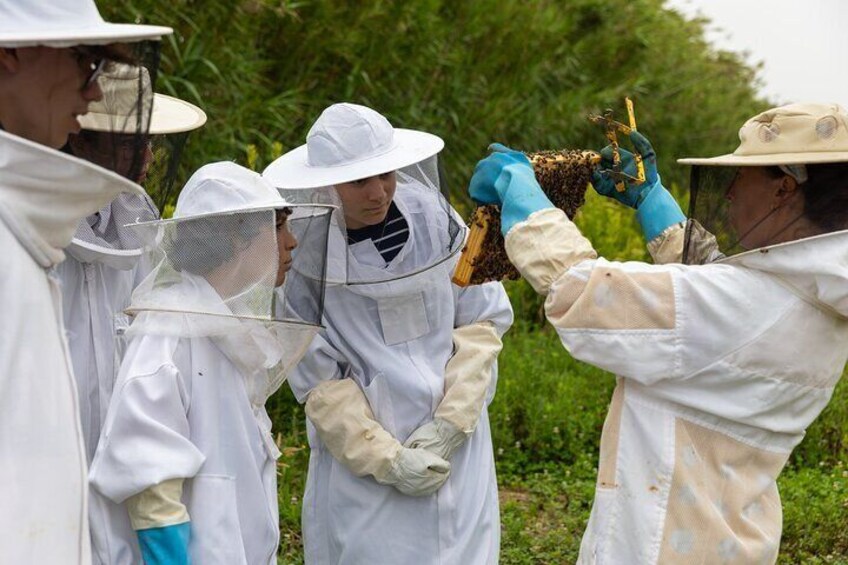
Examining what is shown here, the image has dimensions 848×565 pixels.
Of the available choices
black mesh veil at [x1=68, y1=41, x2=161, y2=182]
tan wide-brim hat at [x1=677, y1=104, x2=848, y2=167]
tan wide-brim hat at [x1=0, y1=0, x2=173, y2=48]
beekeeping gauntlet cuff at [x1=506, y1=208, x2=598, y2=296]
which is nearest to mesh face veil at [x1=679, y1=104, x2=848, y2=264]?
A: tan wide-brim hat at [x1=677, y1=104, x2=848, y2=167]

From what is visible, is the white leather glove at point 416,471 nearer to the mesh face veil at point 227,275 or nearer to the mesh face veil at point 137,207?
the mesh face veil at point 227,275

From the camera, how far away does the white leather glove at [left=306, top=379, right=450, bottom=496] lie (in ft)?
11.9

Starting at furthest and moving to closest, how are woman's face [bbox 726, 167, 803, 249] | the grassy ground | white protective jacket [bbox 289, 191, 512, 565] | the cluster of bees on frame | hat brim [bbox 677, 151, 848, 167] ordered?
the grassy ground
white protective jacket [bbox 289, 191, 512, 565]
the cluster of bees on frame
woman's face [bbox 726, 167, 803, 249]
hat brim [bbox 677, 151, 848, 167]

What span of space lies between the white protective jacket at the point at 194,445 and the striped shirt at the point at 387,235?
81cm

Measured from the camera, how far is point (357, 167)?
355cm

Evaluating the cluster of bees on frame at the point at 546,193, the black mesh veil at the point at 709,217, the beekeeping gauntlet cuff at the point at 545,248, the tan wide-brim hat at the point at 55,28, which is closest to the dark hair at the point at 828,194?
the black mesh veil at the point at 709,217

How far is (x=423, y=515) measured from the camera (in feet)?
12.3

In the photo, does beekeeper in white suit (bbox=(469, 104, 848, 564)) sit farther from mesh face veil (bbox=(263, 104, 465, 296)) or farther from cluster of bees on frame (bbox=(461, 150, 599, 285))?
mesh face veil (bbox=(263, 104, 465, 296))

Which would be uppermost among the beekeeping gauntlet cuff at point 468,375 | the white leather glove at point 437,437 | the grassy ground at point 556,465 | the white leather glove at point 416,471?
the beekeeping gauntlet cuff at point 468,375

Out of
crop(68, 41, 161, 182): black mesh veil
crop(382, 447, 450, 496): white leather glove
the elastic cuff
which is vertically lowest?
crop(382, 447, 450, 496): white leather glove

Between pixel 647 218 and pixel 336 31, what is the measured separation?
5.01m

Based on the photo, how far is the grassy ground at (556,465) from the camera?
5.24m

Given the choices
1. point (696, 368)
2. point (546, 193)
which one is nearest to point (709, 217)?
point (696, 368)

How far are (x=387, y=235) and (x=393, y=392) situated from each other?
0.45m
